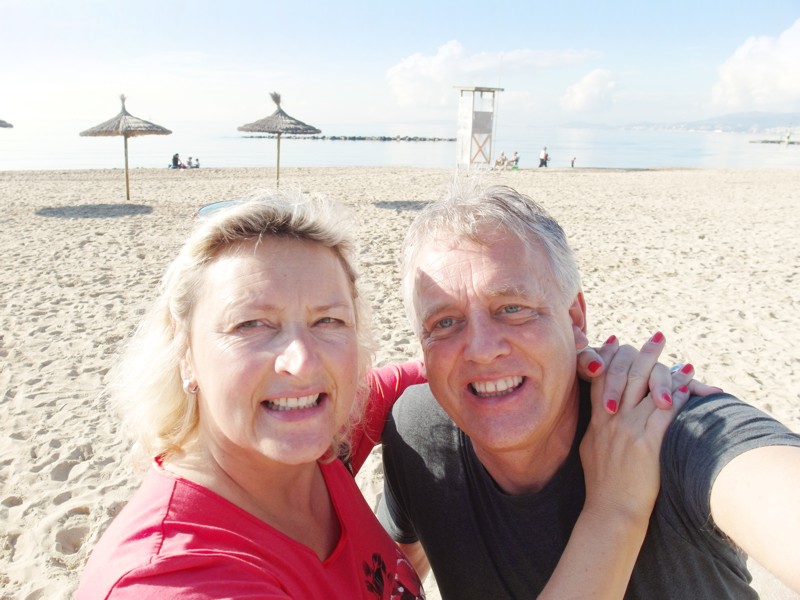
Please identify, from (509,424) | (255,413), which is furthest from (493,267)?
(255,413)

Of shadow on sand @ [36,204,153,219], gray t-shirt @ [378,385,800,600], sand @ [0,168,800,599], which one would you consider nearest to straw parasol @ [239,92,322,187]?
sand @ [0,168,800,599]

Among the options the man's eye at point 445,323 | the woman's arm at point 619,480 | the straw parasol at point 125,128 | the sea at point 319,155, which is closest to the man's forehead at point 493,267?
the man's eye at point 445,323

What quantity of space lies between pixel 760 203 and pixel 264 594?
1802cm

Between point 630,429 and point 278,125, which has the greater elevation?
point 278,125

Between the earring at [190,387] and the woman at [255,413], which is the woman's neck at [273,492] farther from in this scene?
the earring at [190,387]

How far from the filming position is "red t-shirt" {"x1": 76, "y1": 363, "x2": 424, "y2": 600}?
108cm

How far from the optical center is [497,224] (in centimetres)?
175

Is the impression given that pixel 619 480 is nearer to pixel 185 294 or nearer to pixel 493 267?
pixel 493 267

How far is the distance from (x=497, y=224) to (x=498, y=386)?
19.6 inches

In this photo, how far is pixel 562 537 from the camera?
5.15ft

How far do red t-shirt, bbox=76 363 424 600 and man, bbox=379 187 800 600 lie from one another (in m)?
0.26

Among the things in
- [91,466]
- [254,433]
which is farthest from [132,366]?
[91,466]

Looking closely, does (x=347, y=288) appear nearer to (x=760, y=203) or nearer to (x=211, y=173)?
(x=760, y=203)

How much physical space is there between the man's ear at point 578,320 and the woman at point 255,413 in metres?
0.66
